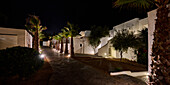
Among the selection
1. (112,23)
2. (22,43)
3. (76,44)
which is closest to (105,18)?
(112,23)

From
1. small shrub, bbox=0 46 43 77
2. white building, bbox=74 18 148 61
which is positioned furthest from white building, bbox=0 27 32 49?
white building, bbox=74 18 148 61

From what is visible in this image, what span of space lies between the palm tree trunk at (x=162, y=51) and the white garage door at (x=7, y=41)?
467 inches

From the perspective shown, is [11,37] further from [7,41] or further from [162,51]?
[162,51]

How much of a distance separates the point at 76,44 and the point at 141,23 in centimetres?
1633

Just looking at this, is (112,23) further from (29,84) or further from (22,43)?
(29,84)

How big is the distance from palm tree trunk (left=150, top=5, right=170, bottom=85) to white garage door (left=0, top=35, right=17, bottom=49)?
11.9 m

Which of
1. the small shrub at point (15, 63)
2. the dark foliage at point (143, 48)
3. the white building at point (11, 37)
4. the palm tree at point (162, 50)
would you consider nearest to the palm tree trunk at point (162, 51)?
the palm tree at point (162, 50)

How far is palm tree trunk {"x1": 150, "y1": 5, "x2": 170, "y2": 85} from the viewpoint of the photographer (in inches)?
75.7

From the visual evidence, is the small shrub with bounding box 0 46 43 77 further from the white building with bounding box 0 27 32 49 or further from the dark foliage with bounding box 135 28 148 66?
the dark foliage with bounding box 135 28 148 66

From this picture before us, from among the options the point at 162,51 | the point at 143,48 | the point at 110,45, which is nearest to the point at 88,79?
the point at 162,51

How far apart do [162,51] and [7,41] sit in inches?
475

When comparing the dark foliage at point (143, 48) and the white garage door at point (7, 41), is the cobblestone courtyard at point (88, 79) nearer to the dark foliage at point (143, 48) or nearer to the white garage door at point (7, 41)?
the white garage door at point (7, 41)

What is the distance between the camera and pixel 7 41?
8109 millimetres

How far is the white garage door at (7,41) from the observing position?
786 cm
